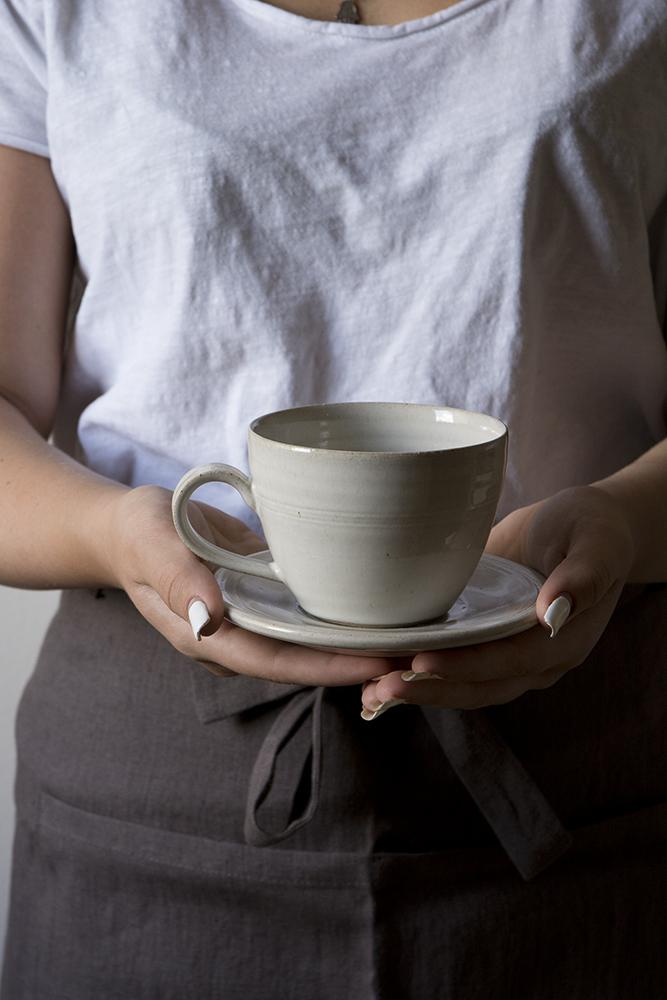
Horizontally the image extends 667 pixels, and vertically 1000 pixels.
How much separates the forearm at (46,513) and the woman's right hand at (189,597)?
1.2 inches

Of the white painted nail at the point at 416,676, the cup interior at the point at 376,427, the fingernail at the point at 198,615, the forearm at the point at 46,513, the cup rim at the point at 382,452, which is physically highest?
the cup rim at the point at 382,452

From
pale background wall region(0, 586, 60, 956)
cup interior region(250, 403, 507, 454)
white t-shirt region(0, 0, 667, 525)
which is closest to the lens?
cup interior region(250, 403, 507, 454)

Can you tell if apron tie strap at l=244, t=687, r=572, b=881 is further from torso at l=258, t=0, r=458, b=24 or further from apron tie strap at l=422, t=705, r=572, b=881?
torso at l=258, t=0, r=458, b=24

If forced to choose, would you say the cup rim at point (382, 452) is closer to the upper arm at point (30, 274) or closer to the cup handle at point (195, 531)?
the cup handle at point (195, 531)

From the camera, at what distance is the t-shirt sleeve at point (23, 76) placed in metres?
0.81

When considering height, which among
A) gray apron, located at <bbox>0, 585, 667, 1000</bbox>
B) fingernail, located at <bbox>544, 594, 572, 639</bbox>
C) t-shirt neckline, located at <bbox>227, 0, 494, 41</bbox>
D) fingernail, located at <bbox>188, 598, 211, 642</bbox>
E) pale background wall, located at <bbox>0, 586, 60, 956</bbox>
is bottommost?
pale background wall, located at <bbox>0, 586, 60, 956</bbox>

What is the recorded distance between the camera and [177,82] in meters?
0.79

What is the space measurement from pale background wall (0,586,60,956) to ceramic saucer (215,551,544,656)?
815 mm

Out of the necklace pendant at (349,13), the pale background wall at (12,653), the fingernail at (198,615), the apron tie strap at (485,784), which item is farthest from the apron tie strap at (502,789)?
the pale background wall at (12,653)

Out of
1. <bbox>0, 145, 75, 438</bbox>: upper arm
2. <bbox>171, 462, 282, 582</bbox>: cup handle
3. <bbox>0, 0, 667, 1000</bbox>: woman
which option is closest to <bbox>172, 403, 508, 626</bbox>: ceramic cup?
<bbox>171, 462, 282, 582</bbox>: cup handle

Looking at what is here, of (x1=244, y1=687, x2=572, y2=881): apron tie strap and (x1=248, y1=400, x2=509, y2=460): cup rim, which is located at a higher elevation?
(x1=248, y1=400, x2=509, y2=460): cup rim

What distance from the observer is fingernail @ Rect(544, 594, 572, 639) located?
1.85 feet

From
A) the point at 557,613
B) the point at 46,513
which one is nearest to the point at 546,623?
the point at 557,613

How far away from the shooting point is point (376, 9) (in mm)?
838
